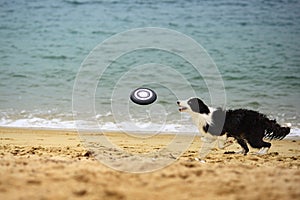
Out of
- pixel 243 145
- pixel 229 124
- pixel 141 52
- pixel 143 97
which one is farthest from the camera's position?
pixel 141 52

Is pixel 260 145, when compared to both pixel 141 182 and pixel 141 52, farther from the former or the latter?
pixel 141 52

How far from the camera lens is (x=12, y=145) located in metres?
6.03

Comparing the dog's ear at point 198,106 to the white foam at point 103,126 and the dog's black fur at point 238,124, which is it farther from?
the white foam at point 103,126

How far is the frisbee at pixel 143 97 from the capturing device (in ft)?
19.0

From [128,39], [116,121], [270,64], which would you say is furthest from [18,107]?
[270,64]

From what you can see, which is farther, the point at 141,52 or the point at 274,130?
the point at 141,52

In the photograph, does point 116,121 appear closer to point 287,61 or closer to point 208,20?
point 287,61

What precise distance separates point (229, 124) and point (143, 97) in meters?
1.34

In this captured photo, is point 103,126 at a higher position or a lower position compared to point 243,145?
higher

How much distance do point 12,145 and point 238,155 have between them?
3.26 m

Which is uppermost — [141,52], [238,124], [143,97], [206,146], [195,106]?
[141,52]

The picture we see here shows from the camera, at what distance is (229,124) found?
5.27 metres

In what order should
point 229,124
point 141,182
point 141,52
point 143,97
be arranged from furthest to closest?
point 141,52 → point 143,97 → point 229,124 → point 141,182

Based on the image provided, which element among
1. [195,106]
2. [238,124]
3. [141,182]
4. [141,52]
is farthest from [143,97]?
[141,52]
